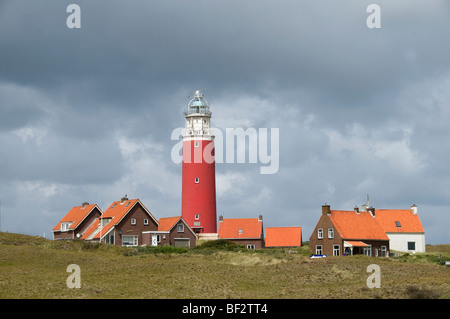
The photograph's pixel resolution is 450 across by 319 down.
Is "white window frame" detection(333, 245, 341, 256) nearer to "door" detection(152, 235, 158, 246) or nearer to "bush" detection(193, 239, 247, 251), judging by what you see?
"bush" detection(193, 239, 247, 251)

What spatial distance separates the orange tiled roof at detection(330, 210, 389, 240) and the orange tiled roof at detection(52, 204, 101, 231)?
27532mm

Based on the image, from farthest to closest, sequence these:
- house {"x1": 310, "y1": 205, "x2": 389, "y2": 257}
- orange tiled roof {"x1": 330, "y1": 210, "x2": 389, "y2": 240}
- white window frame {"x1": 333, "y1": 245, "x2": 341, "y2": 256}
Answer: orange tiled roof {"x1": 330, "y1": 210, "x2": 389, "y2": 240}
house {"x1": 310, "y1": 205, "x2": 389, "y2": 257}
white window frame {"x1": 333, "y1": 245, "x2": 341, "y2": 256}

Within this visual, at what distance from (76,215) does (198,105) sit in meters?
18.9

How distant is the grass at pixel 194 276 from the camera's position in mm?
31234

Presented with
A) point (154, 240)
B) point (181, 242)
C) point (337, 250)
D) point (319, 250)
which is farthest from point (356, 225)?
point (154, 240)

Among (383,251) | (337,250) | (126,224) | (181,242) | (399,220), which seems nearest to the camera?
(337,250)

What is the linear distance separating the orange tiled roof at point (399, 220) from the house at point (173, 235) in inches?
812

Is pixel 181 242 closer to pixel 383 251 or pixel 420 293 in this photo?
pixel 383 251

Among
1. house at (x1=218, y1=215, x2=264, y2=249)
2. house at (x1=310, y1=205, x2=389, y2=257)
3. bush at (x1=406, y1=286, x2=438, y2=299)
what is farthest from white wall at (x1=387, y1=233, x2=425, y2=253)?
bush at (x1=406, y1=286, x2=438, y2=299)

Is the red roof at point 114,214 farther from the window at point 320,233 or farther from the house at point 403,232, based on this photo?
the house at point 403,232

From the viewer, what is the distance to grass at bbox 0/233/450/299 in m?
31.2

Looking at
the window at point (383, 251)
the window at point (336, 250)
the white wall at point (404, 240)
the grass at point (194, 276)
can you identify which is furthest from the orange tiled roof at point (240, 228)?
the grass at point (194, 276)

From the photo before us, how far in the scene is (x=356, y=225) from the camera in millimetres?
65312

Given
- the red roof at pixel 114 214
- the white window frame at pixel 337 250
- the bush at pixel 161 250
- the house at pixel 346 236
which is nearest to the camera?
the bush at pixel 161 250
